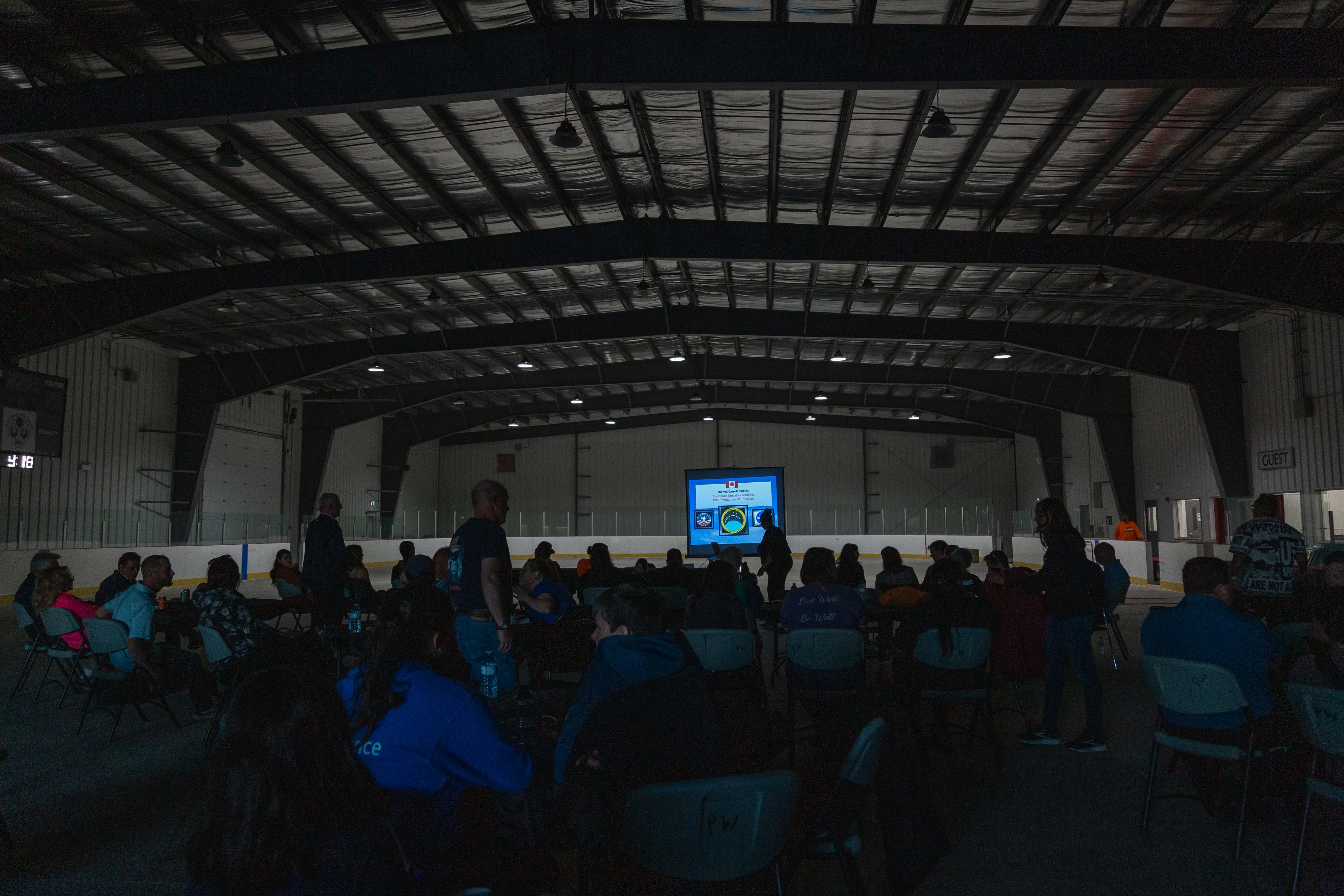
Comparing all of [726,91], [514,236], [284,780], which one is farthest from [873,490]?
[284,780]

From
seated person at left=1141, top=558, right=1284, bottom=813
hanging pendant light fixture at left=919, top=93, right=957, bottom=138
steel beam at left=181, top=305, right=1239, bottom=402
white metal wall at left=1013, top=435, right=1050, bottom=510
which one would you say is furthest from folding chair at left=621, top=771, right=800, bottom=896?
white metal wall at left=1013, top=435, right=1050, bottom=510

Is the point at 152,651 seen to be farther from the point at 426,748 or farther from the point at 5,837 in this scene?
the point at 426,748

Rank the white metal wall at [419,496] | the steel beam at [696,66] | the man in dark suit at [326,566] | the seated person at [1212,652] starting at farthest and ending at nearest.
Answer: the white metal wall at [419,496]
the man in dark suit at [326,566]
the steel beam at [696,66]
the seated person at [1212,652]

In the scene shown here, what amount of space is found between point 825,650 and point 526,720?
249 centimetres

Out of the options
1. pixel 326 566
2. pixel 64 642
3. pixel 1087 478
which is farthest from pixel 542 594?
pixel 1087 478

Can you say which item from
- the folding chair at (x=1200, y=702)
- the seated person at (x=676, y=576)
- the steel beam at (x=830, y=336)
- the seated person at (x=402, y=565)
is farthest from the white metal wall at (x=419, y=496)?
the folding chair at (x=1200, y=702)

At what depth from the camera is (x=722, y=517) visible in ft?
59.8

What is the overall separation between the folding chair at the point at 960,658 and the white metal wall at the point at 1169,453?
48.7ft

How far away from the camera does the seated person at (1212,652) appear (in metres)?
3.70

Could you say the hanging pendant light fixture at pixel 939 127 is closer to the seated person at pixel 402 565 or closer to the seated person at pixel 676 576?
the seated person at pixel 676 576

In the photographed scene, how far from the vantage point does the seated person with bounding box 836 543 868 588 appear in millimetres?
8234

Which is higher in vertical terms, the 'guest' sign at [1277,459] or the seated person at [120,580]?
the 'guest' sign at [1277,459]

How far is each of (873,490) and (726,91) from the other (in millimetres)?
24263

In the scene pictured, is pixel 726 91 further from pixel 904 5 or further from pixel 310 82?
pixel 310 82
